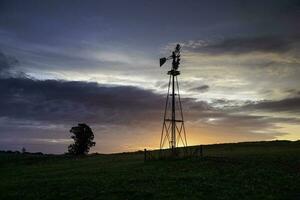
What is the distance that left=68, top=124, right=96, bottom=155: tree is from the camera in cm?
12938

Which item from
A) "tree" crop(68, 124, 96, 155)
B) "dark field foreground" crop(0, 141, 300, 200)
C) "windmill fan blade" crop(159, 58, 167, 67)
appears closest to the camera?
"dark field foreground" crop(0, 141, 300, 200)

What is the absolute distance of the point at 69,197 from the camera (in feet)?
121

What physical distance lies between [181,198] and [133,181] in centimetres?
1047

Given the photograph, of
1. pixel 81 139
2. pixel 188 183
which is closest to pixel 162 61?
pixel 188 183

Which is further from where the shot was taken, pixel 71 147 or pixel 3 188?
pixel 71 147

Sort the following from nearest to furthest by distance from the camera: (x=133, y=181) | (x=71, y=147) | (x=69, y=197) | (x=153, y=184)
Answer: (x=69, y=197), (x=153, y=184), (x=133, y=181), (x=71, y=147)

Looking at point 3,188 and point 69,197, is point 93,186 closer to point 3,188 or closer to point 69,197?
point 69,197

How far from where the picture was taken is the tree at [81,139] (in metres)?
129

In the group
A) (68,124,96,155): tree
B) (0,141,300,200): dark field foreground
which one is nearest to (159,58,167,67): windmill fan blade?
(0,141,300,200): dark field foreground

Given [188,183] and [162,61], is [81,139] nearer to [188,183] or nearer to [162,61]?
[162,61]

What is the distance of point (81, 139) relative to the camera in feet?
424

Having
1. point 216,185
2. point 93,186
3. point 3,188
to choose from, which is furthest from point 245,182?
point 3,188

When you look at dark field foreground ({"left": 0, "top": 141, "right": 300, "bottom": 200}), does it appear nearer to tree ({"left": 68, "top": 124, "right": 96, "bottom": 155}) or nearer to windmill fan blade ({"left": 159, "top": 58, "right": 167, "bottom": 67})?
windmill fan blade ({"left": 159, "top": 58, "right": 167, "bottom": 67})

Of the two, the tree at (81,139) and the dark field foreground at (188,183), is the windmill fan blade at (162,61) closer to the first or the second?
the dark field foreground at (188,183)
